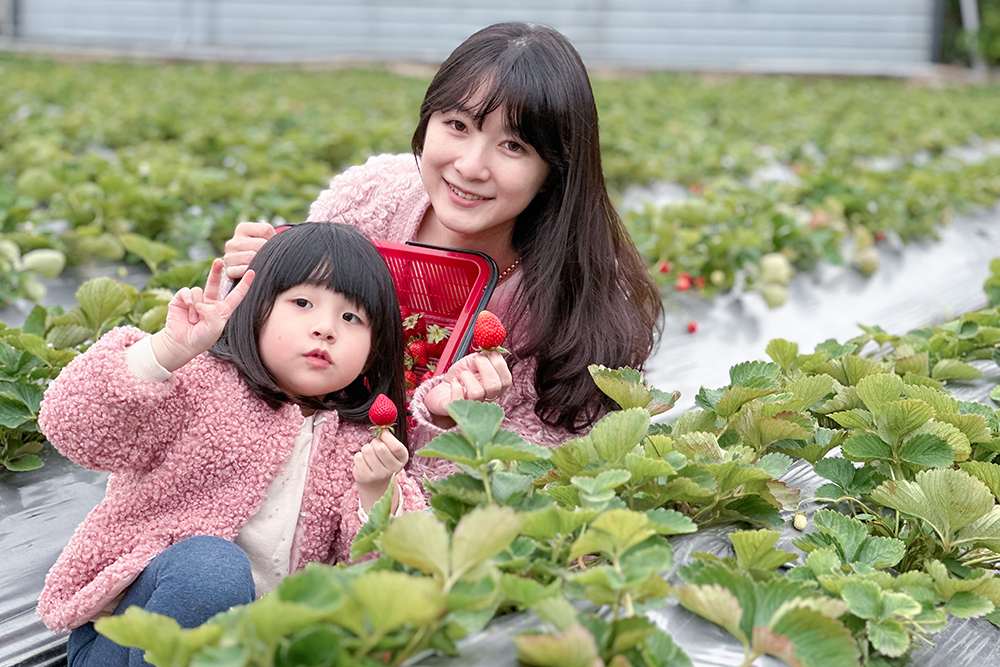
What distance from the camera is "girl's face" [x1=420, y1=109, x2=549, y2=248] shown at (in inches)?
64.7

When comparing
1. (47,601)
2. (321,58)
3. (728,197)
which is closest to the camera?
(47,601)

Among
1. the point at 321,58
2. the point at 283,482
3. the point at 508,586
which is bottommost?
the point at 321,58

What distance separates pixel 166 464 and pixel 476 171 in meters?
0.66

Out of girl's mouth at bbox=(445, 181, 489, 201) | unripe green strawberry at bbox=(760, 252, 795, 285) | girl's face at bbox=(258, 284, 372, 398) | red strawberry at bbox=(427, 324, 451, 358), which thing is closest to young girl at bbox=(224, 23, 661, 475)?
girl's mouth at bbox=(445, 181, 489, 201)

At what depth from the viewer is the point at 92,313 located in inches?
73.5

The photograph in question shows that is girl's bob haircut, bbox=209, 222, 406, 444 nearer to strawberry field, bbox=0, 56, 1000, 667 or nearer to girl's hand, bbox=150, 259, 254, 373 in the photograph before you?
girl's hand, bbox=150, 259, 254, 373

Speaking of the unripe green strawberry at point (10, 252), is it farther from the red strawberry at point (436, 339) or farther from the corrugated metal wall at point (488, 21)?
the corrugated metal wall at point (488, 21)

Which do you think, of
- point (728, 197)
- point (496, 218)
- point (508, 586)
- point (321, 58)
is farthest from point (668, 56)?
point (508, 586)

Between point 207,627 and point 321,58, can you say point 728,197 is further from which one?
point 321,58

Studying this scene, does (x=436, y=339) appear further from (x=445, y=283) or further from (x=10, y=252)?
(x=10, y=252)

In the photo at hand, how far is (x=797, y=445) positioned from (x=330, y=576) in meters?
0.78

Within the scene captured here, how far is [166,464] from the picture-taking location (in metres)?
1.29

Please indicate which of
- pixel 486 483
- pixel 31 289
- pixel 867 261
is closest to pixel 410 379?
pixel 486 483

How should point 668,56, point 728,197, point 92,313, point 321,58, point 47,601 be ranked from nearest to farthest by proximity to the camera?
point 47,601 < point 92,313 < point 728,197 < point 321,58 < point 668,56
